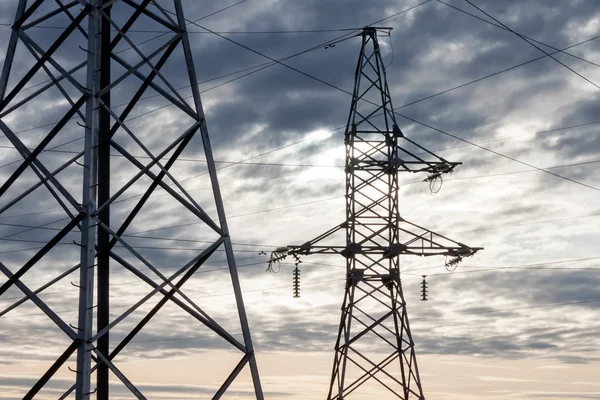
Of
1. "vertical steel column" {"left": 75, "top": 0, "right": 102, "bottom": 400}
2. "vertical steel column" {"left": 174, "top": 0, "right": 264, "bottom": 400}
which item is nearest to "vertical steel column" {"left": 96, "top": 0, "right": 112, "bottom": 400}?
"vertical steel column" {"left": 75, "top": 0, "right": 102, "bottom": 400}

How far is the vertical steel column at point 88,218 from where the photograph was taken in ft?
62.2

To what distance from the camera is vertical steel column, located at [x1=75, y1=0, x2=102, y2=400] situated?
1895cm

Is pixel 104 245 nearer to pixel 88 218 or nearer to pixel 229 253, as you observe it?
pixel 88 218

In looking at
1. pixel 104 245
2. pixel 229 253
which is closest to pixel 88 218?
pixel 104 245

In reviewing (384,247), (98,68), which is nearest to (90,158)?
(98,68)

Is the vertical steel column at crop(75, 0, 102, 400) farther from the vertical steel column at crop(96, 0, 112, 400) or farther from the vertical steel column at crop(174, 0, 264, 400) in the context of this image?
the vertical steel column at crop(174, 0, 264, 400)

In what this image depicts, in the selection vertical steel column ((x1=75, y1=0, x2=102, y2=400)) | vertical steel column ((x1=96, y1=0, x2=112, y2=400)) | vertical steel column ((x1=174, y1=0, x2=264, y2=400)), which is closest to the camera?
vertical steel column ((x1=75, y1=0, x2=102, y2=400))

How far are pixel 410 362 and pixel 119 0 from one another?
24.0 meters

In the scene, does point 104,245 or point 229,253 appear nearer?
point 229,253

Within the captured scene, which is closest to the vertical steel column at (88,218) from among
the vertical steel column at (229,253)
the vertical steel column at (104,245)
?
the vertical steel column at (104,245)

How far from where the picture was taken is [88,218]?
63.7 ft

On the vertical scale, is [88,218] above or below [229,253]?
above

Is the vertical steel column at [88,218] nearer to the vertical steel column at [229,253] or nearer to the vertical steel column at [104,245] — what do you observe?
the vertical steel column at [104,245]

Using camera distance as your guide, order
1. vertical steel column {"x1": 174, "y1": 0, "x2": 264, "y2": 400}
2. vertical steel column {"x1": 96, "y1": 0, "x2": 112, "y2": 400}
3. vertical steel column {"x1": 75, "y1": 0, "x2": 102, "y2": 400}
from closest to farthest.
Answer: vertical steel column {"x1": 75, "y1": 0, "x2": 102, "y2": 400} < vertical steel column {"x1": 174, "y1": 0, "x2": 264, "y2": 400} < vertical steel column {"x1": 96, "y1": 0, "x2": 112, "y2": 400}
